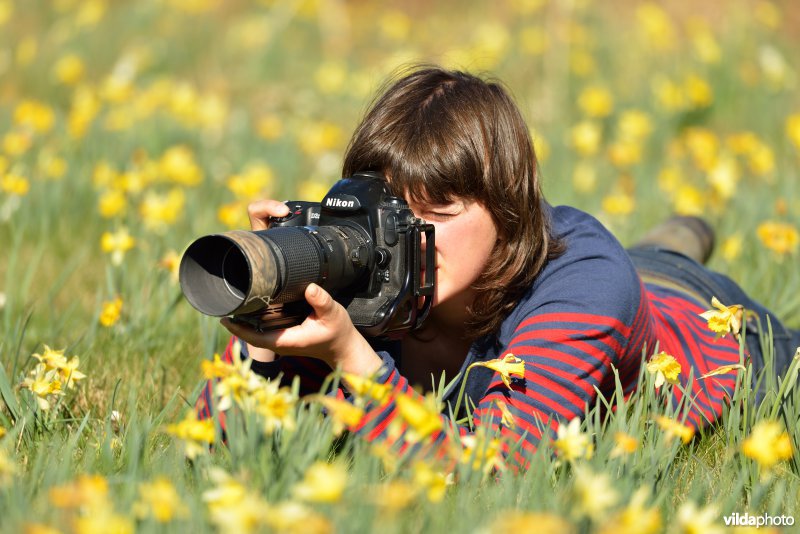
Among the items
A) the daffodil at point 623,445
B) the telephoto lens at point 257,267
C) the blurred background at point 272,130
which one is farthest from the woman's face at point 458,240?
the blurred background at point 272,130

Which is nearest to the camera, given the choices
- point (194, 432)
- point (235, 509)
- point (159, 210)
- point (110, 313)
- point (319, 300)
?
point (235, 509)

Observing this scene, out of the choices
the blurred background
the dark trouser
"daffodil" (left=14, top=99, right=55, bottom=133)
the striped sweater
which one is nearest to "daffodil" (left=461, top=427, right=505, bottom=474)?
the striped sweater

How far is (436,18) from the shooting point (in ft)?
24.1

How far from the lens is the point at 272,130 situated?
3.95 meters

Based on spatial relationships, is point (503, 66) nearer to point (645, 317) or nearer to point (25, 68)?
point (25, 68)

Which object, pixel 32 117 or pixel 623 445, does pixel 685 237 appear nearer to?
pixel 623 445

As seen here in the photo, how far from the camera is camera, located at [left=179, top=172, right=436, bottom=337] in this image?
4.35 ft

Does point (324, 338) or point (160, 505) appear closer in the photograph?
point (160, 505)

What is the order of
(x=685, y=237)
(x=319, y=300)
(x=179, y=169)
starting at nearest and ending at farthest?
(x=319, y=300) → (x=685, y=237) → (x=179, y=169)

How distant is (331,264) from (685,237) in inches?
61.8

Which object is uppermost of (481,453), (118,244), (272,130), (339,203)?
(272,130)

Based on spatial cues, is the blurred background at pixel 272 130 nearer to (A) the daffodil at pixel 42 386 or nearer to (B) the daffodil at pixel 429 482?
(A) the daffodil at pixel 42 386

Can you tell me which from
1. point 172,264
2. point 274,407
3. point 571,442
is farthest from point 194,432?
point 172,264

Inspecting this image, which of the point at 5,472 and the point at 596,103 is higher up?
the point at 596,103
